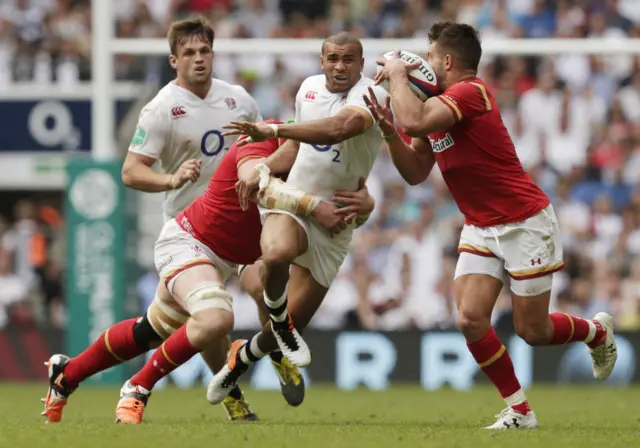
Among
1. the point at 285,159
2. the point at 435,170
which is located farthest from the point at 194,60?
the point at 435,170

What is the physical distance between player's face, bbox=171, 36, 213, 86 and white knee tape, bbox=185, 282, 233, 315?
170 cm

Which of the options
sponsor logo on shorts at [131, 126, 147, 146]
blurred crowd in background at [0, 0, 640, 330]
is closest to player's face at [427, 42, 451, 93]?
sponsor logo on shorts at [131, 126, 147, 146]

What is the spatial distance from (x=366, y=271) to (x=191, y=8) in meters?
4.69

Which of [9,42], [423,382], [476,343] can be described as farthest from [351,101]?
[9,42]

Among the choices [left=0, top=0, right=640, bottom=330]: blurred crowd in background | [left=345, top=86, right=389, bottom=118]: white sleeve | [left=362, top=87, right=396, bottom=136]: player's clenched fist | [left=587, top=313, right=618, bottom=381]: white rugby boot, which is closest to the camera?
[left=362, top=87, right=396, bottom=136]: player's clenched fist

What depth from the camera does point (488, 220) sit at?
8.68 m

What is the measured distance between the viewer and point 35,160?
56.3ft

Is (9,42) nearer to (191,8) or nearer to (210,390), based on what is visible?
(191,8)

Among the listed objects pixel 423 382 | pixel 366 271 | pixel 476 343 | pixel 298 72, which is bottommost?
pixel 423 382

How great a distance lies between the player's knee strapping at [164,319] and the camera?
9.00 m

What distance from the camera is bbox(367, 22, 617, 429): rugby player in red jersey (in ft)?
28.0

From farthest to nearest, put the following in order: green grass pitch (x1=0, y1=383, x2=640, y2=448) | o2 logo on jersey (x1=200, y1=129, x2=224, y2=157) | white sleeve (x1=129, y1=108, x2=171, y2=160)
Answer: o2 logo on jersey (x1=200, y1=129, x2=224, y2=157) → white sleeve (x1=129, y1=108, x2=171, y2=160) → green grass pitch (x1=0, y1=383, x2=640, y2=448)

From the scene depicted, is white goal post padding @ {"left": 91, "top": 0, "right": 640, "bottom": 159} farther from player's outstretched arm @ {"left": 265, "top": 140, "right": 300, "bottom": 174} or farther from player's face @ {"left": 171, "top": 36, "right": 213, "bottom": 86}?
player's outstretched arm @ {"left": 265, "top": 140, "right": 300, "bottom": 174}

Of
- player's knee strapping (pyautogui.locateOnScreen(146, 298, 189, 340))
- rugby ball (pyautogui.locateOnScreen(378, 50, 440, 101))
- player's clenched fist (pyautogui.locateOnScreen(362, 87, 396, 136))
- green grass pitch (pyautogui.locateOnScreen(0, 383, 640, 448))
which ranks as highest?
rugby ball (pyautogui.locateOnScreen(378, 50, 440, 101))
